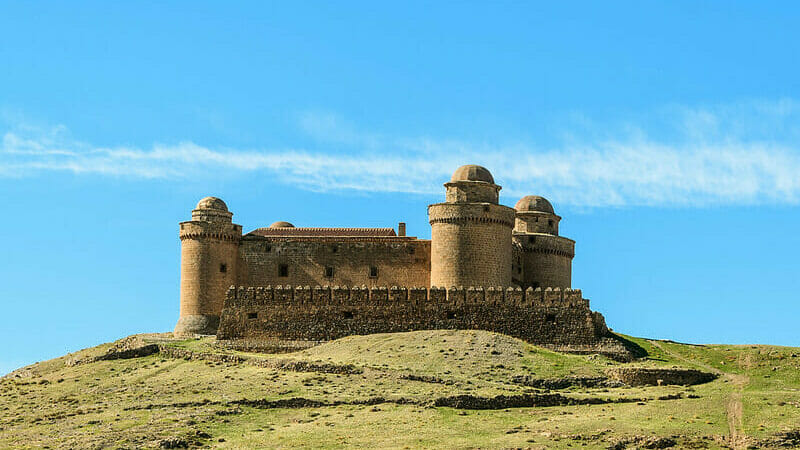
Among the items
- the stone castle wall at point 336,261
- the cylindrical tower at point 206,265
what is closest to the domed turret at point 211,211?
the cylindrical tower at point 206,265

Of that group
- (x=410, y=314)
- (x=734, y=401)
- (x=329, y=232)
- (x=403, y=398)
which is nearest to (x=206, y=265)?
(x=329, y=232)

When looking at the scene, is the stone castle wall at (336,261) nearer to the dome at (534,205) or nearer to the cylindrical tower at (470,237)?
the cylindrical tower at (470,237)

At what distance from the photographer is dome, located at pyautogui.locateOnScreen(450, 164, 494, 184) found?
68.1 metres

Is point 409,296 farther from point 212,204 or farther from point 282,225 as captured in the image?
point 282,225

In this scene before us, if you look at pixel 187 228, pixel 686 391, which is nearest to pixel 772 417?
pixel 686 391

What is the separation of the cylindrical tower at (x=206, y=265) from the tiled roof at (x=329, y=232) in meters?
2.76

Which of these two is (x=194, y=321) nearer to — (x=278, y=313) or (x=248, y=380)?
(x=278, y=313)

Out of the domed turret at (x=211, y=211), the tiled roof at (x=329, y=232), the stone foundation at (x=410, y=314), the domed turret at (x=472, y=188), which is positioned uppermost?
the domed turret at (x=472, y=188)

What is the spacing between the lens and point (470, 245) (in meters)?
66.1

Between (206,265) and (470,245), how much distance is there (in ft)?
50.1

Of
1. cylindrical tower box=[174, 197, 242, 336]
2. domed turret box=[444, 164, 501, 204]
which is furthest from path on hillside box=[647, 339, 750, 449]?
cylindrical tower box=[174, 197, 242, 336]

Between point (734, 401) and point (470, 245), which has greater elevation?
point (470, 245)

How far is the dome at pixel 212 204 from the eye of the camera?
70188mm

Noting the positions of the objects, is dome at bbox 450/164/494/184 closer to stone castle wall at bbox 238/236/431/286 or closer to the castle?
the castle
